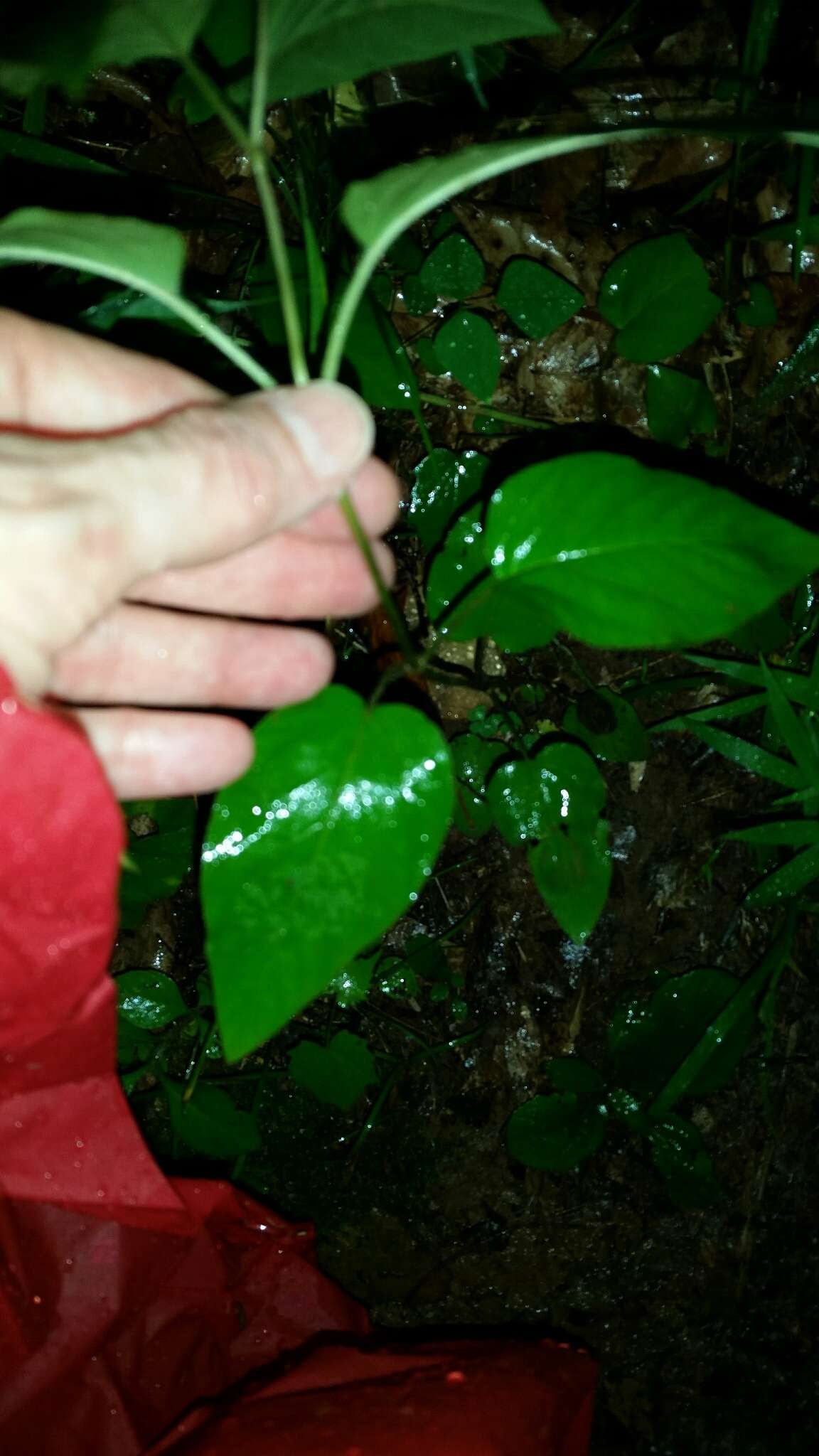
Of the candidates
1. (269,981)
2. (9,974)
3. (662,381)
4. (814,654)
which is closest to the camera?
(269,981)

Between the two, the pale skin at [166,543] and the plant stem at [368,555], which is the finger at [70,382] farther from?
the plant stem at [368,555]

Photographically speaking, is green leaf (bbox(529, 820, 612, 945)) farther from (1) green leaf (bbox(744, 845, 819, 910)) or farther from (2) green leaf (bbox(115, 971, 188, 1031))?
(2) green leaf (bbox(115, 971, 188, 1031))

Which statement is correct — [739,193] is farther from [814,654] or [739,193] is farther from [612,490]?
[612,490]

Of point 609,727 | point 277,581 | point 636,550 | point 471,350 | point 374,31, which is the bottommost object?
point 609,727

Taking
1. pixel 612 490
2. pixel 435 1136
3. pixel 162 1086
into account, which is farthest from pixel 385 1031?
pixel 612 490

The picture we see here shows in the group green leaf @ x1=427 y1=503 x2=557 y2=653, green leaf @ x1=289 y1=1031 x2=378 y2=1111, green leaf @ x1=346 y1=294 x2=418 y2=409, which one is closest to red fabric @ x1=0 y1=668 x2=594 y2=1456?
green leaf @ x1=289 y1=1031 x2=378 y2=1111

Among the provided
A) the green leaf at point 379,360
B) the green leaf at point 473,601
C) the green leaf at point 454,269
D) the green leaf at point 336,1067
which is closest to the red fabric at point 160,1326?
the green leaf at point 336,1067

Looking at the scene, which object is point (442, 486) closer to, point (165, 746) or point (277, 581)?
point (277, 581)

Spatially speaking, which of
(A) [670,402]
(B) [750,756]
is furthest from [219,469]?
(B) [750,756]
